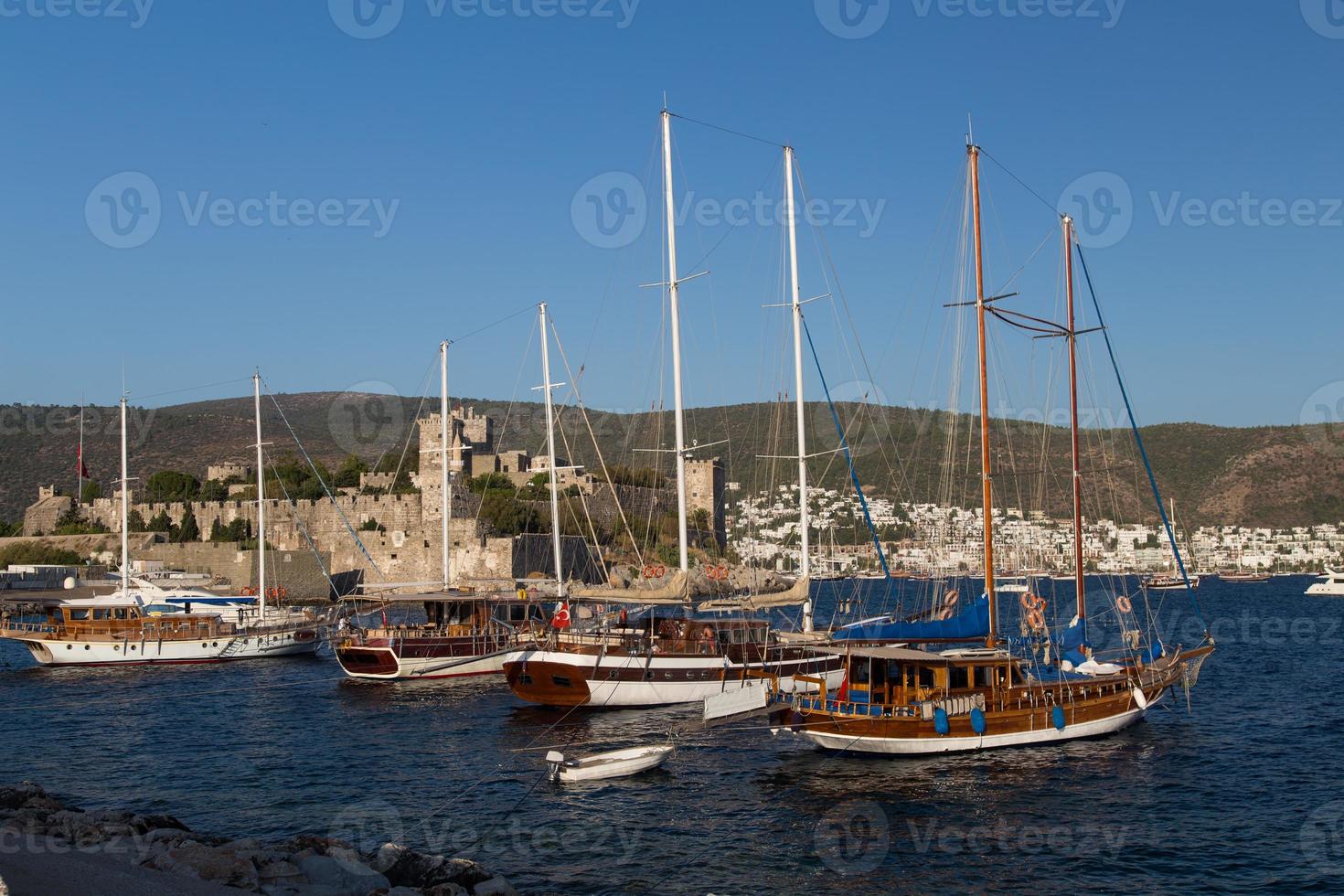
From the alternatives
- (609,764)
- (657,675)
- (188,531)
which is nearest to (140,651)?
(657,675)

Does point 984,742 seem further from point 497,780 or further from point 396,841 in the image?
point 396,841

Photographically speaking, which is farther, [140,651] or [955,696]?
[140,651]

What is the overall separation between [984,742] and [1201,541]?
Result: 10125cm

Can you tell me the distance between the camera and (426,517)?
187ft

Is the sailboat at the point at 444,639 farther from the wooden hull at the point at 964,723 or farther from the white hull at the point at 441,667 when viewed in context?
the wooden hull at the point at 964,723

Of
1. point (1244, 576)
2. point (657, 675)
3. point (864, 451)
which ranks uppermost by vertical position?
point (864, 451)

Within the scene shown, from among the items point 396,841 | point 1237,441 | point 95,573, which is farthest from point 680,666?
point 1237,441

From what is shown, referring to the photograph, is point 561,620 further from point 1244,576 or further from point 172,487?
point 1244,576

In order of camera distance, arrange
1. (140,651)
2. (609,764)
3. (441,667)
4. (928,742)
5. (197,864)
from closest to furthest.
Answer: (197,864)
(609,764)
(928,742)
(441,667)
(140,651)

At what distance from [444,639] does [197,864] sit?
19.1 m

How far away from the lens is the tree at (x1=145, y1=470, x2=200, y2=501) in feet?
250

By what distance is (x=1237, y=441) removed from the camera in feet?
390

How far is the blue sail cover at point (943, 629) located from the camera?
20750 millimetres

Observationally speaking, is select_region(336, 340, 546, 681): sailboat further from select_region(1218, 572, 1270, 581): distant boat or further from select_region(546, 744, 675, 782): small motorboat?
select_region(1218, 572, 1270, 581): distant boat
